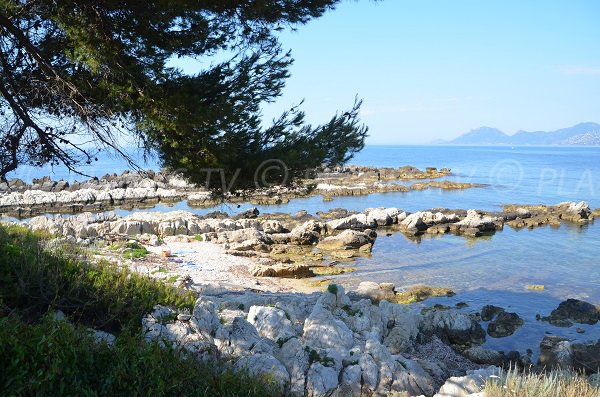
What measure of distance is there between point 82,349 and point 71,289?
2.37m

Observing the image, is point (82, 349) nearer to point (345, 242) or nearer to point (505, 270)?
point (505, 270)

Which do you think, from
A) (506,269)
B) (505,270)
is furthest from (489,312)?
(506,269)

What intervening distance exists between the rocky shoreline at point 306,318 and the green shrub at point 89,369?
1.85 feet

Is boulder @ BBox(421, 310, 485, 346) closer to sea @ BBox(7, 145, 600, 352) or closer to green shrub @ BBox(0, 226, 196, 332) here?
sea @ BBox(7, 145, 600, 352)

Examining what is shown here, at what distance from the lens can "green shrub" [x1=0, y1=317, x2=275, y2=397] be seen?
3816mm

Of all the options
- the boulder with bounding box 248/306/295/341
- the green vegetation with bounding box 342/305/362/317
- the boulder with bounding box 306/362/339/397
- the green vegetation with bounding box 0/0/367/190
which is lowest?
the green vegetation with bounding box 342/305/362/317

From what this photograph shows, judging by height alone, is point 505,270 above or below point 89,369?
below

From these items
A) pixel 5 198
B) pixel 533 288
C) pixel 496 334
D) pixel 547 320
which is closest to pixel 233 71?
pixel 496 334

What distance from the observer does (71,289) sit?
6371mm

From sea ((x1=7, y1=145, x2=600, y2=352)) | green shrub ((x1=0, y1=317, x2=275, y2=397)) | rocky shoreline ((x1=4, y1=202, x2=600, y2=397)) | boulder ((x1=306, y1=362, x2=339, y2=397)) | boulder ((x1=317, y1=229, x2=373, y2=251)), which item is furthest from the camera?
boulder ((x1=317, y1=229, x2=373, y2=251))

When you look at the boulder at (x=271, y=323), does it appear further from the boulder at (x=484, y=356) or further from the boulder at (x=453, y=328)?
the boulder at (x=453, y=328)

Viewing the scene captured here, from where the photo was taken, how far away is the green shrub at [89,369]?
382 cm


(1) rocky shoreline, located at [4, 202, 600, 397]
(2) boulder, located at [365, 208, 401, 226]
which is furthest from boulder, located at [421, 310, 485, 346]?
(2) boulder, located at [365, 208, 401, 226]

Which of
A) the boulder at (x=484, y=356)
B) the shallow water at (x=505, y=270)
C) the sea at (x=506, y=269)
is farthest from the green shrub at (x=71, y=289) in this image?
the shallow water at (x=505, y=270)
